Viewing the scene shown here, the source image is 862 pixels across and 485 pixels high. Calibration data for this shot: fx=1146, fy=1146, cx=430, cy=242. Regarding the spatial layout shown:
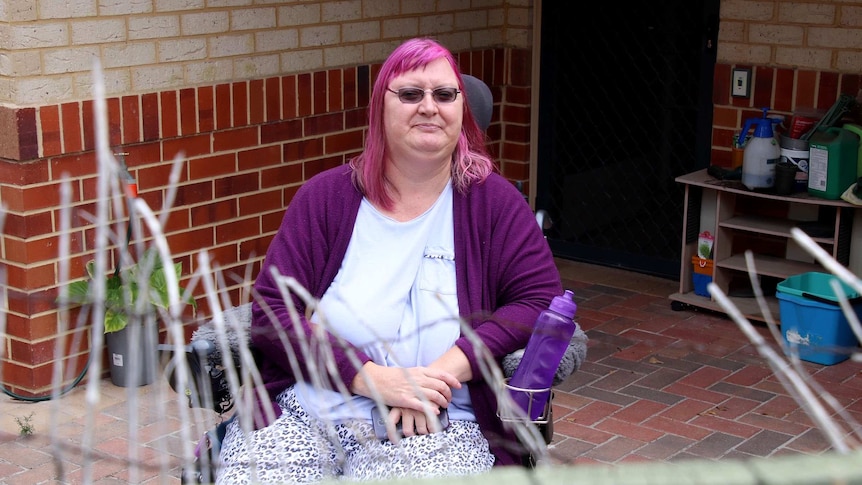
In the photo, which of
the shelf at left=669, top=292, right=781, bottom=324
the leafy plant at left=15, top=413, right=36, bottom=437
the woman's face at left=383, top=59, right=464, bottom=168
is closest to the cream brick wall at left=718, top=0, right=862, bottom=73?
the shelf at left=669, top=292, right=781, bottom=324

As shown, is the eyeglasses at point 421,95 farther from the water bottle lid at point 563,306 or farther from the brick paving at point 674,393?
the brick paving at point 674,393

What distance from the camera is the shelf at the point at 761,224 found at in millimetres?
5602

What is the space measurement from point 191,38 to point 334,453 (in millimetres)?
2777

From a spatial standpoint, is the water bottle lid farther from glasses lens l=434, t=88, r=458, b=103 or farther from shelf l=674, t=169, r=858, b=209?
shelf l=674, t=169, r=858, b=209

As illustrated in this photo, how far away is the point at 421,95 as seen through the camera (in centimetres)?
297

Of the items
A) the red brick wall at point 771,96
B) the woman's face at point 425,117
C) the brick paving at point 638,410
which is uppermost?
the woman's face at point 425,117

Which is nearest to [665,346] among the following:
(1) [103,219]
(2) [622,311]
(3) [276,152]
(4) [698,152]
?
(2) [622,311]

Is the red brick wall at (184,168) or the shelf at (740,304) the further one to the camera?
the shelf at (740,304)

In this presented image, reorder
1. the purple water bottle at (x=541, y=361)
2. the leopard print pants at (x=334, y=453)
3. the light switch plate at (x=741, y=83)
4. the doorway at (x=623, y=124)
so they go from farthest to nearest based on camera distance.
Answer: the doorway at (x=623, y=124)
the light switch plate at (x=741, y=83)
the purple water bottle at (x=541, y=361)
the leopard print pants at (x=334, y=453)

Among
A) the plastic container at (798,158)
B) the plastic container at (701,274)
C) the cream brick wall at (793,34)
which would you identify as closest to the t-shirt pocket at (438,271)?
the plastic container at (798,158)

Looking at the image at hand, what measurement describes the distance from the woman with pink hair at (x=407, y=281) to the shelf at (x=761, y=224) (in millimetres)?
2894

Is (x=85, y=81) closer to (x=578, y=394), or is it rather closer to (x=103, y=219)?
(x=578, y=394)

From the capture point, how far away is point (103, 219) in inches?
45.2

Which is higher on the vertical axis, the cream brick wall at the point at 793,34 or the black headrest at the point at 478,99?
the cream brick wall at the point at 793,34
